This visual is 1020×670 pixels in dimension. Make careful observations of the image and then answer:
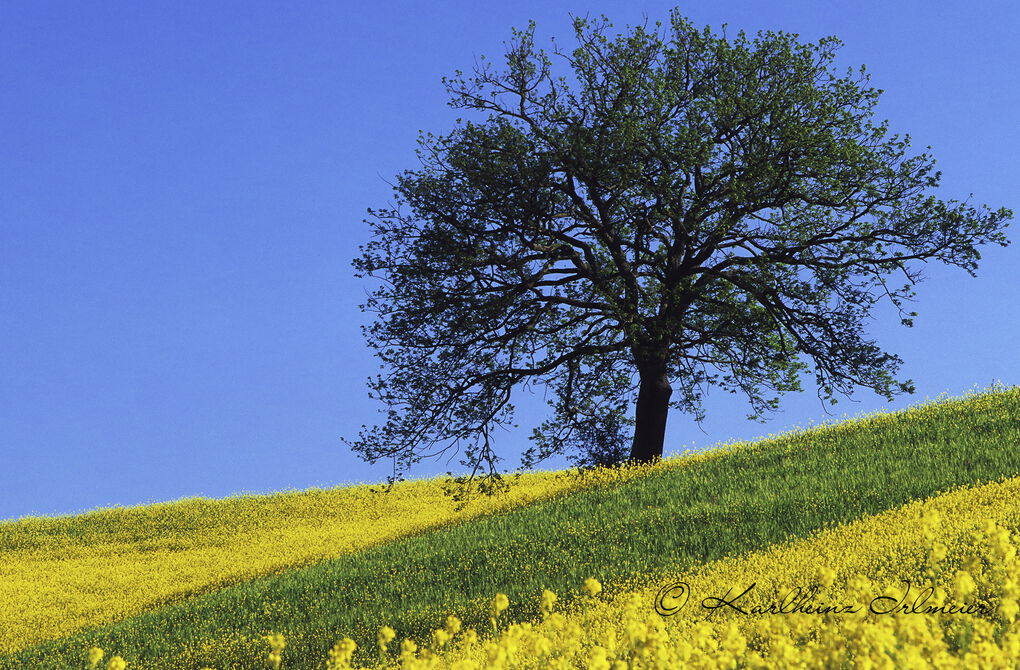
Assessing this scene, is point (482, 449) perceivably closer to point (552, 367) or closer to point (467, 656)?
point (552, 367)

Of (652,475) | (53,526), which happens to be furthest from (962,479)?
(53,526)

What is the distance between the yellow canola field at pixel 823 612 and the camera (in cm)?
543

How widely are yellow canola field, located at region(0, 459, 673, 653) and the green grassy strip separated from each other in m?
2.43

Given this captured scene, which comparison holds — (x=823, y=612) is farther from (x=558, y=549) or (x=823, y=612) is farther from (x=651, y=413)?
(x=651, y=413)

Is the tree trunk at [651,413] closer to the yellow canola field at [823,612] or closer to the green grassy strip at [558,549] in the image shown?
the green grassy strip at [558,549]

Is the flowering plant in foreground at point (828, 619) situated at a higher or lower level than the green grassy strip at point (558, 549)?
lower

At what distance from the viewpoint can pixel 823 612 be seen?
7.53 metres

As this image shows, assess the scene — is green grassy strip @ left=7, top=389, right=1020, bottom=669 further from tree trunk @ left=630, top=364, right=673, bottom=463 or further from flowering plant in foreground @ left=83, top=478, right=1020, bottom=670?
tree trunk @ left=630, top=364, right=673, bottom=463

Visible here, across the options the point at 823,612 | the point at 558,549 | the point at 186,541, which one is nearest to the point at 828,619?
the point at 823,612

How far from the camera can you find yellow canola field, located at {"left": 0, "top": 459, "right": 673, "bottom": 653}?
65.2 feet

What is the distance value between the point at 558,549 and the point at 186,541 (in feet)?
50.8

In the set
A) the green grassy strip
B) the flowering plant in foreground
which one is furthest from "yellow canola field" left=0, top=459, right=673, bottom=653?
the flowering plant in foreground

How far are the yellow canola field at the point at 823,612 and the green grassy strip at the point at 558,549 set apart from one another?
1.22 meters

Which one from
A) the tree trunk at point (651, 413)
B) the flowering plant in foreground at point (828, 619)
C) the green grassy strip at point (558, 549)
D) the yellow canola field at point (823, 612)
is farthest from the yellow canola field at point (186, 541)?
the flowering plant in foreground at point (828, 619)
